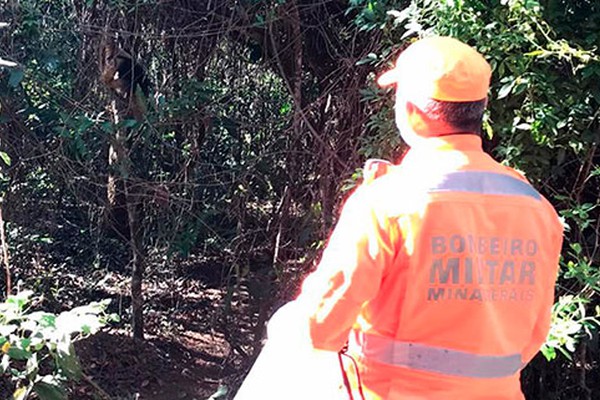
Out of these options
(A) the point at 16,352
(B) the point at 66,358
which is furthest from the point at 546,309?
(A) the point at 16,352

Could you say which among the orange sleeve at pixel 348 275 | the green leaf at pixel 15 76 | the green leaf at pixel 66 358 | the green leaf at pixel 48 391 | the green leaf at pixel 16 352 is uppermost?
the orange sleeve at pixel 348 275

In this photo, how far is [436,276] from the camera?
5.01 feet

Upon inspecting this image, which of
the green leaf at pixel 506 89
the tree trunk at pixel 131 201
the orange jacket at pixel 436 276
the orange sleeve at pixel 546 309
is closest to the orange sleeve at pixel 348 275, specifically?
the orange jacket at pixel 436 276

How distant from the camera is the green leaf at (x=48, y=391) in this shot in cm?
309

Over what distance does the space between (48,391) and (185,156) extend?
6.03 ft

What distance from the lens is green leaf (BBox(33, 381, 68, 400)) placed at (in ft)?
10.1

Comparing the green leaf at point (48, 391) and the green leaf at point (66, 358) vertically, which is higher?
the green leaf at point (66, 358)

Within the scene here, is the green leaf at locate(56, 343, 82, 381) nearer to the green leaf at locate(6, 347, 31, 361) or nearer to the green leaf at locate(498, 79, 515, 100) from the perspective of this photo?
the green leaf at locate(6, 347, 31, 361)

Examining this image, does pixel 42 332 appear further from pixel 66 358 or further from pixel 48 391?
pixel 48 391

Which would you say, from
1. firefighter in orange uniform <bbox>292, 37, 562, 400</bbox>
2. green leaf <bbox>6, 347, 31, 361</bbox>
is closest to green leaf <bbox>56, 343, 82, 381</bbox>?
green leaf <bbox>6, 347, 31, 361</bbox>

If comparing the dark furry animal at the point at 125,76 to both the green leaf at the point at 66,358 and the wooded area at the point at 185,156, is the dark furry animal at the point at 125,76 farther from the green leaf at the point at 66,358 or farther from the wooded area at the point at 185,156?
the green leaf at the point at 66,358

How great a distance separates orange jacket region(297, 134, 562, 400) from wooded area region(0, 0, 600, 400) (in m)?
1.86

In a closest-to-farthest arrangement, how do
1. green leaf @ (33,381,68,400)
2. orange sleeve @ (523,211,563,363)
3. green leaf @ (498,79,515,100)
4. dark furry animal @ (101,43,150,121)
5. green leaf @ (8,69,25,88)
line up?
orange sleeve @ (523,211,563,363) < green leaf @ (498,79,515,100) < green leaf @ (33,381,68,400) < green leaf @ (8,69,25,88) < dark furry animal @ (101,43,150,121)

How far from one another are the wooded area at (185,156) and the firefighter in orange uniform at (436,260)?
184 cm
